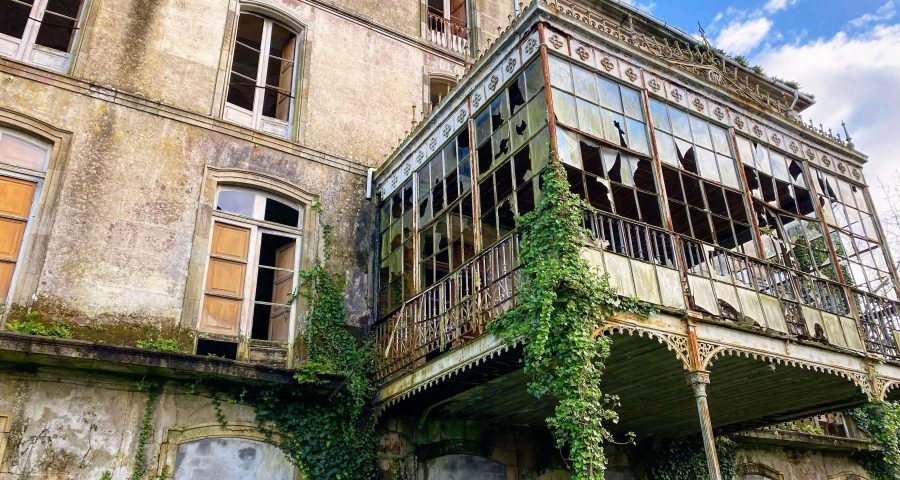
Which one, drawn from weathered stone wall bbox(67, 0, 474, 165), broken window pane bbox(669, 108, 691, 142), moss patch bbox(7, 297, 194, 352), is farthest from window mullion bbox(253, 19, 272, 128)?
broken window pane bbox(669, 108, 691, 142)

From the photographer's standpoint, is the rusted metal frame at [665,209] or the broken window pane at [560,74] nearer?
the rusted metal frame at [665,209]

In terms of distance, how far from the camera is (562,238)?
22.2 feet

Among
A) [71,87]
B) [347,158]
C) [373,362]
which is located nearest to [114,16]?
[71,87]

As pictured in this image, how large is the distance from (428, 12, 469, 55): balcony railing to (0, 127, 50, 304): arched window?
787 cm

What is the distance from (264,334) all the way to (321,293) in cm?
125

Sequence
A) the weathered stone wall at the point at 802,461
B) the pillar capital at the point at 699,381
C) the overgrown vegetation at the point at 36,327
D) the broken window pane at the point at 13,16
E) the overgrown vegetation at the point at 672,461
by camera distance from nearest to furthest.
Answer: the pillar capital at the point at 699,381, the overgrown vegetation at the point at 36,327, the broken window pane at the point at 13,16, the overgrown vegetation at the point at 672,461, the weathered stone wall at the point at 802,461

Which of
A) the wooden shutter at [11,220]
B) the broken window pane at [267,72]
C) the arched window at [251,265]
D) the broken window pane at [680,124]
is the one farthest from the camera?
the broken window pane at [267,72]

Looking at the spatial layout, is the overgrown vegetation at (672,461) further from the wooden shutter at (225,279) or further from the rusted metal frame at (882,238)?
the wooden shutter at (225,279)

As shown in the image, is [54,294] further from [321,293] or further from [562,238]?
[562,238]

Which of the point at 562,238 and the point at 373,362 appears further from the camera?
the point at 373,362

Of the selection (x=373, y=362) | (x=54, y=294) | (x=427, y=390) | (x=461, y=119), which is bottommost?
(x=427, y=390)

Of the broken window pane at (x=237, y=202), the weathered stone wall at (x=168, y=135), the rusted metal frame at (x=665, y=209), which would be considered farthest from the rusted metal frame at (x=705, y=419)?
the broken window pane at (x=237, y=202)

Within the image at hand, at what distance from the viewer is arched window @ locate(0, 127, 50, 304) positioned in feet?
27.9

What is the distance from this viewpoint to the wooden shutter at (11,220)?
27.7 ft
